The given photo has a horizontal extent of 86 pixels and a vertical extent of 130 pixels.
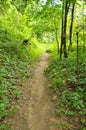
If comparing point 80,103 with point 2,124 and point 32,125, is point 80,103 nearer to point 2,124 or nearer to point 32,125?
point 32,125

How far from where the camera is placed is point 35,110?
6.85m

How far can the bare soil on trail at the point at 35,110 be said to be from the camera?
19.4 ft

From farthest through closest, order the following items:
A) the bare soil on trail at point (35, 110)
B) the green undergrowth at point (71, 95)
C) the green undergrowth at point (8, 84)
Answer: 1. the green undergrowth at point (71, 95)
2. the green undergrowth at point (8, 84)
3. the bare soil on trail at point (35, 110)

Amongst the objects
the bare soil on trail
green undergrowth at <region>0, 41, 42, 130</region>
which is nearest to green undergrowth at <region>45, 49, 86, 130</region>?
the bare soil on trail

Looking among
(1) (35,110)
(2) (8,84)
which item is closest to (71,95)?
(1) (35,110)

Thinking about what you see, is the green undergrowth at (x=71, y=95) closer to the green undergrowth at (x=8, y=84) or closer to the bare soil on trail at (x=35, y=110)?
the bare soil on trail at (x=35, y=110)

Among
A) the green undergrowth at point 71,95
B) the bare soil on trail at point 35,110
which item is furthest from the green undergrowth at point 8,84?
the green undergrowth at point 71,95

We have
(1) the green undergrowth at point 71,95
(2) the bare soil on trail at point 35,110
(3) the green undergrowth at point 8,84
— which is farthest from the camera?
(1) the green undergrowth at point 71,95

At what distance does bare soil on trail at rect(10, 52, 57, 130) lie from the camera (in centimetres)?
591

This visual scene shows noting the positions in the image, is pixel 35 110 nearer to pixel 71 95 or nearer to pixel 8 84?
pixel 71 95

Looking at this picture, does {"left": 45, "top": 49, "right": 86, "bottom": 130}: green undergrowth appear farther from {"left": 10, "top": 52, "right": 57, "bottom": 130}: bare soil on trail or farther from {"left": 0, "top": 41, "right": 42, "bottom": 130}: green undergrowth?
{"left": 0, "top": 41, "right": 42, "bottom": 130}: green undergrowth

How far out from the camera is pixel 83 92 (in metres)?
7.91

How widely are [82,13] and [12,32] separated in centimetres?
762

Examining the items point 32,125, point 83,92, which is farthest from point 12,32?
point 32,125
